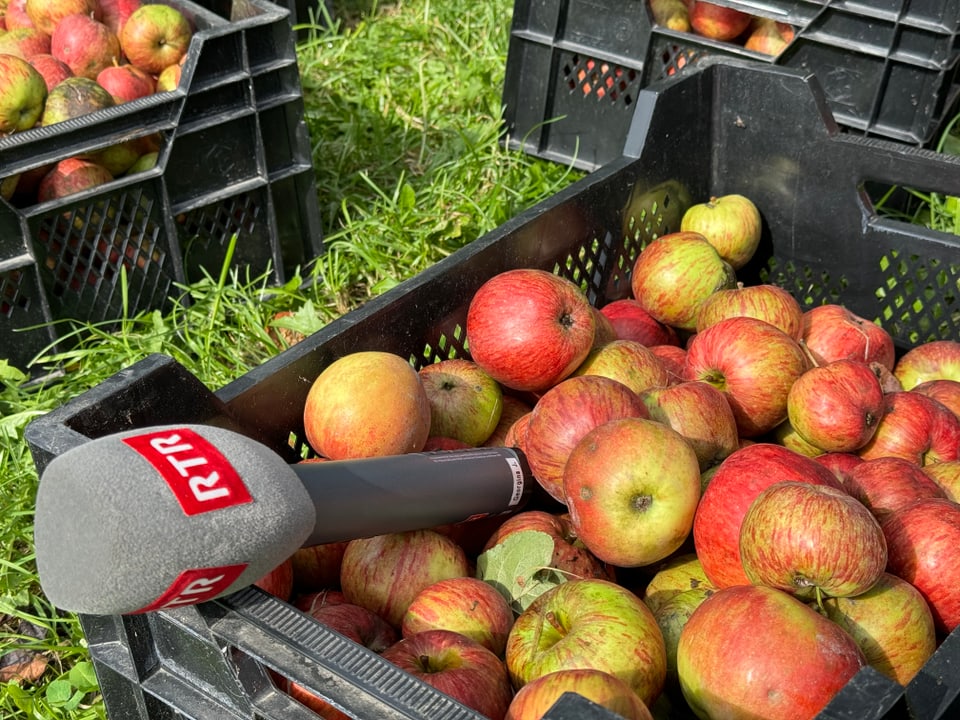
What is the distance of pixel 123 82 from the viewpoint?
3219 mm

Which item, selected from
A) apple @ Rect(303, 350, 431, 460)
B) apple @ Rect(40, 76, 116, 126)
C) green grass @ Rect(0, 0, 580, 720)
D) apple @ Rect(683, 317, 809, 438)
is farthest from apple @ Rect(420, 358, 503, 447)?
apple @ Rect(40, 76, 116, 126)

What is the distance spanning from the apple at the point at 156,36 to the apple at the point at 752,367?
6.82ft

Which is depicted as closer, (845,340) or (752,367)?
(752,367)

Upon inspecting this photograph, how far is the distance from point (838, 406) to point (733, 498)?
43cm

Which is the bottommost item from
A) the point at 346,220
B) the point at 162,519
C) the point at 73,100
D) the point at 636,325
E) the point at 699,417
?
the point at 346,220

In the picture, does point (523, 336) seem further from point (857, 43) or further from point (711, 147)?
point (857, 43)

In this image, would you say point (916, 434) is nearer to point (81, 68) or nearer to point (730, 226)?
point (730, 226)

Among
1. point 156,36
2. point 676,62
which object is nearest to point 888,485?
point 676,62

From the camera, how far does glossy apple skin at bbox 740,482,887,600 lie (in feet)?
4.91

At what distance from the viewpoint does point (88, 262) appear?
9.74ft

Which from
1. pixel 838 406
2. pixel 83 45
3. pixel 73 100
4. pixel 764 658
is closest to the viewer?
pixel 764 658

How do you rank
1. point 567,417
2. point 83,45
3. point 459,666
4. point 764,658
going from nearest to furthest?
1. point 764,658
2. point 459,666
3. point 567,417
4. point 83,45

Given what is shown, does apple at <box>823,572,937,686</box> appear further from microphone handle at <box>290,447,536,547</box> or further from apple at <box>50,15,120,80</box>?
apple at <box>50,15,120,80</box>

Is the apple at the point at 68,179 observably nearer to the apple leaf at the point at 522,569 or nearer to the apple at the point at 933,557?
Answer: the apple leaf at the point at 522,569
